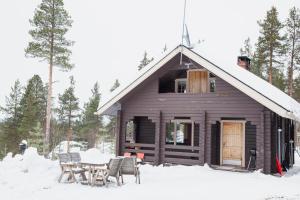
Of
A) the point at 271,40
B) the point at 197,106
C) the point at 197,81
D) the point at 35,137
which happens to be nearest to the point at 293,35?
the point at 271,40

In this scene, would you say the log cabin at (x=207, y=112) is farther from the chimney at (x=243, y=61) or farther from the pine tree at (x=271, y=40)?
the pine tree at (x=271, y=40)

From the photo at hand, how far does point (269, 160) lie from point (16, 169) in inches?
371

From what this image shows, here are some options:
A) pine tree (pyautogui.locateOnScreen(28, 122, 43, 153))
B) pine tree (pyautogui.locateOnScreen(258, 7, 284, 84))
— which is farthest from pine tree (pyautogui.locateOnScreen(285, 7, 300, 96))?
pine tree (pyautogui.locateOnScreen(28, 122, 43, 153))

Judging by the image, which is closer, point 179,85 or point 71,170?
point 71,170

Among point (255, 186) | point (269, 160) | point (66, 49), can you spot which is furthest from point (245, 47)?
point (255, 186)

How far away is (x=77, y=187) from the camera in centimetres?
991

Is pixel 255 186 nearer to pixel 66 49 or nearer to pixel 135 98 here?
pixel 135 98

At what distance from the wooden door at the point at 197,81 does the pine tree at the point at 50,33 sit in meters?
14.2

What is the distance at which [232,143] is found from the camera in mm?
16125

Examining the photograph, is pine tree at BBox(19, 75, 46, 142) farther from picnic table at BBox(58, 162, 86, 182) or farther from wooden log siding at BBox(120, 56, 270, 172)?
picnic table at BBox(58, 162, 86, 182)

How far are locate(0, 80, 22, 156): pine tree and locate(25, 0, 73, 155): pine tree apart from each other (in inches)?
501

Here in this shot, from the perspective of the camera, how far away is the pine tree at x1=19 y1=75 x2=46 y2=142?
35.9 meters

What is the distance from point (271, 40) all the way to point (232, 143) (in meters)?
16.5

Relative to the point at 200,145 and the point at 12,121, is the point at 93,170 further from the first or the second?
the point at 12,121
